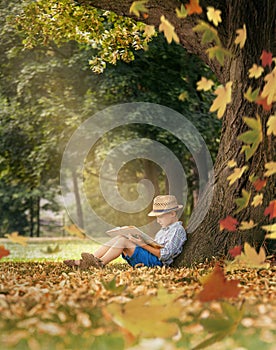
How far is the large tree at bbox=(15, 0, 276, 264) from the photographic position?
285 inches

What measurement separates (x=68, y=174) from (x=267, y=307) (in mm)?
24521

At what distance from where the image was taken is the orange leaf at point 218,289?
4.03 metres

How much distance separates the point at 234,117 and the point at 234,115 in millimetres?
23

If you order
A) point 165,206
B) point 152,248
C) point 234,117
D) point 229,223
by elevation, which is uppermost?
point 234,117

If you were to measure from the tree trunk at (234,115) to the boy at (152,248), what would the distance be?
16 cm

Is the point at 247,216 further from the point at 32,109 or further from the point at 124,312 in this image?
the point at 32,109

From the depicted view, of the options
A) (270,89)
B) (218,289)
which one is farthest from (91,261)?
(270,89)

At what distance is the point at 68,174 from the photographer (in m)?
28.5

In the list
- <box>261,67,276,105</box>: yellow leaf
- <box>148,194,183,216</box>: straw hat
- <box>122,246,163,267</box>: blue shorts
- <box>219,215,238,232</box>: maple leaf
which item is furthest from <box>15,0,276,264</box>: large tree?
<box>261,67,276,105</box>: yellow leaf

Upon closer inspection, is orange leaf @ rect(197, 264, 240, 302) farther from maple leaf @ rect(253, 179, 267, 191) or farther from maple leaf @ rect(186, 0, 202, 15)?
maple leaf @ rect(186, 0, 202, 15)

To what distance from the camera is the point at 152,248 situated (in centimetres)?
762

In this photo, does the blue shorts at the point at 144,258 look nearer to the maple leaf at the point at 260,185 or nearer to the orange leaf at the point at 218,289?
the maple leaf at the point at 260,185

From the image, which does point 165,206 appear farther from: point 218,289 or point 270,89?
point 270,89

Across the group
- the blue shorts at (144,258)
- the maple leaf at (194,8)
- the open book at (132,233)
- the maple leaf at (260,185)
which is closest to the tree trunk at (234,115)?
the blue shorts at (144,258)
